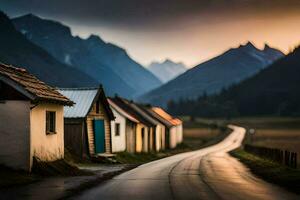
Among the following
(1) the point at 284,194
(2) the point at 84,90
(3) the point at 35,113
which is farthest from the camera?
(2) the point at 84,90

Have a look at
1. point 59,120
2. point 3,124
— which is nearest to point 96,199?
point 3,124

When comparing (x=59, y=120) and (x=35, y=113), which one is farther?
(x=59, y=120)

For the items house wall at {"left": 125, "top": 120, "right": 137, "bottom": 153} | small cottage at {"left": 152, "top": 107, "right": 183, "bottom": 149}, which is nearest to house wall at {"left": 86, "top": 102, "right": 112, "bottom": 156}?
house wall at {"left": 125, "top": 120, "right": 137, "bottom": 153}

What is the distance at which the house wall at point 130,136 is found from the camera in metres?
54.8

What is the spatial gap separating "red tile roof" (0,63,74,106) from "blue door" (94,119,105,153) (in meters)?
13.4

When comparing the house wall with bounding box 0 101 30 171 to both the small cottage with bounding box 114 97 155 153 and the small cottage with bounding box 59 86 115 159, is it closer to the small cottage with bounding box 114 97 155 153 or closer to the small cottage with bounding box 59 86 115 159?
the small cottage with bounding box 59 86 115 159

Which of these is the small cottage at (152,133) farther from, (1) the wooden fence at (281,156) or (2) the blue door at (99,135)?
(2) the blue door at (99,135)

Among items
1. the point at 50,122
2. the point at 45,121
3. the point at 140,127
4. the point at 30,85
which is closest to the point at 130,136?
the point at 140,127

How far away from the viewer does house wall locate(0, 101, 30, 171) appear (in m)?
22.9

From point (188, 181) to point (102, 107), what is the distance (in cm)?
2287

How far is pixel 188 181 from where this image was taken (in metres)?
22.5

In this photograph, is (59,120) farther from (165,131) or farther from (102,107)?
(165,131)

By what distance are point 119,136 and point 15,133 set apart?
92.3 feet

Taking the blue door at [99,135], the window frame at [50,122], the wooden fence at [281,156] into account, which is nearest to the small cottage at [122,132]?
the blue door at [99,135]
